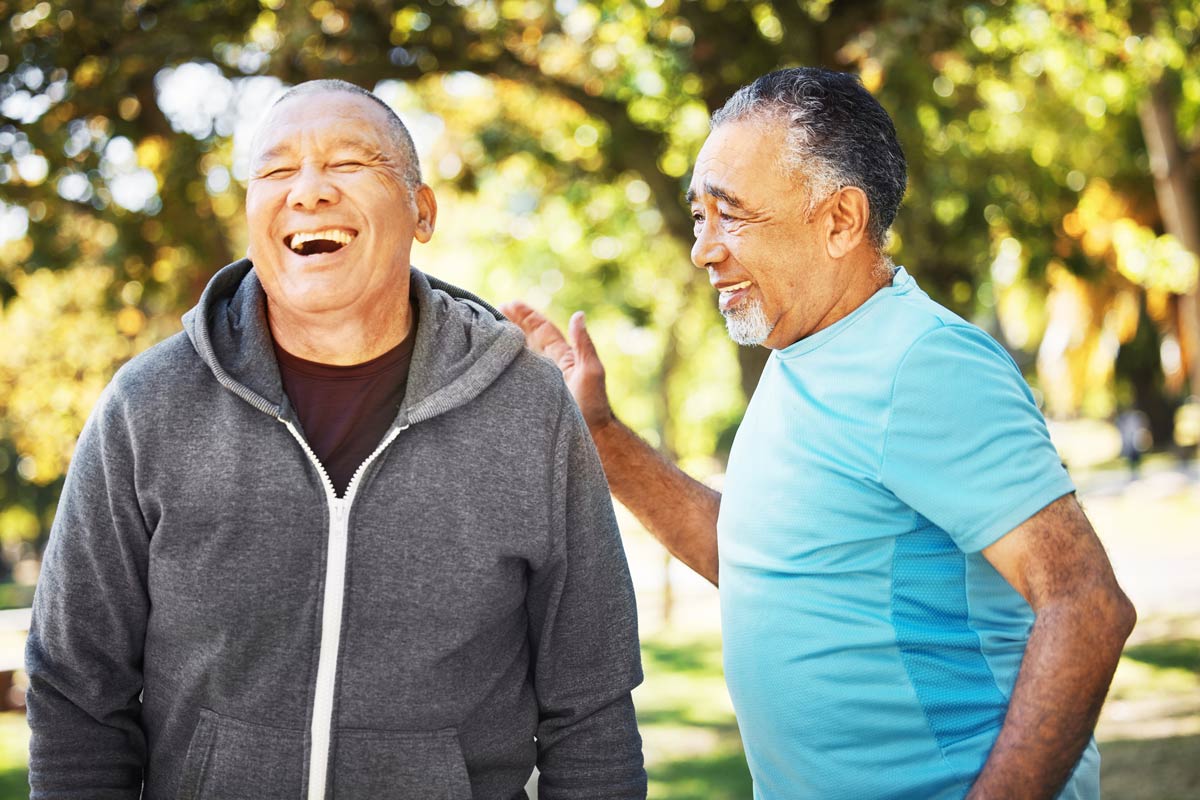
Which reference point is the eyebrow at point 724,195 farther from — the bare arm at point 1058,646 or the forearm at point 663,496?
the bare arm at point 1058,646

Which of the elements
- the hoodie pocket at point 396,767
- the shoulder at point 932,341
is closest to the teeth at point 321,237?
the hoodie pocket at point 396,767

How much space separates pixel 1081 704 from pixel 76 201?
600 centimetres

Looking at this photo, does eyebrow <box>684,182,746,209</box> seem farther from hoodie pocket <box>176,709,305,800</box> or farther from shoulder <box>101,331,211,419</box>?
hoodie pocket <box>176,709,305,800</box>

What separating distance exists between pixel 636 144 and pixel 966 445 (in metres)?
5.13

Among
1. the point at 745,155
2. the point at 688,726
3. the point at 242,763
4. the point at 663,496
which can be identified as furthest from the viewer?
the point at 688,726

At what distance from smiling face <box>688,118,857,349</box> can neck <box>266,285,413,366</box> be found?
69 centimetres

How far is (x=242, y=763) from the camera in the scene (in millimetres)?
2123

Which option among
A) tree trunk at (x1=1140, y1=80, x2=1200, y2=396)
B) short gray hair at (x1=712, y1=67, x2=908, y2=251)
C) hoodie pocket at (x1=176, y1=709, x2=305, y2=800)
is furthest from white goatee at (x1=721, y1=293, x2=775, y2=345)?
tree trunk at (x1=1140, y1=80, x2=1200, y2=396)

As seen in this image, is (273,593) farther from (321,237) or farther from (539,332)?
(539,332)

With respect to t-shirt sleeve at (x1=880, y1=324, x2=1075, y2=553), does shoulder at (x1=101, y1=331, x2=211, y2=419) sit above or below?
above

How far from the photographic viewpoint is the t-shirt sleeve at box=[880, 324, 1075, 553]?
2.00 m

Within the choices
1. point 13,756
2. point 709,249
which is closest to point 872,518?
point 709,249

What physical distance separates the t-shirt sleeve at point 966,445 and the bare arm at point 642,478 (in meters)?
0.90

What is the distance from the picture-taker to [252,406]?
2.24 meters
